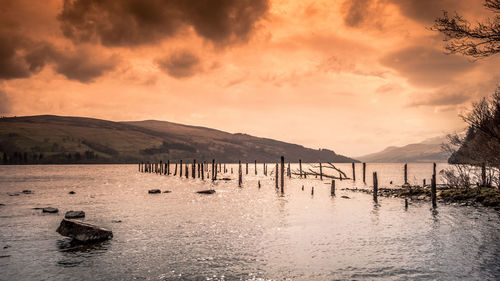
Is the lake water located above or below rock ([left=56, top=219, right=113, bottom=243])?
below

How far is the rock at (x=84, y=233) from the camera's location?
1712cm

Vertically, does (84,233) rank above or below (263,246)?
above

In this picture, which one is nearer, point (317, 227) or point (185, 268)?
point (185, 268)

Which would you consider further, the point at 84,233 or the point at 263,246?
the point at 84,233

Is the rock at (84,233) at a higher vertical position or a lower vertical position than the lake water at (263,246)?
higher

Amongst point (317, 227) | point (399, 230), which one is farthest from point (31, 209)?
point (399, 230)

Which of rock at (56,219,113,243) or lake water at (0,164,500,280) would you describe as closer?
lake water at (0,164,500,280)

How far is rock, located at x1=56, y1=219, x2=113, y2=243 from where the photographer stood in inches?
674

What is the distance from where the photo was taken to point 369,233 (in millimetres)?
Result: 19375

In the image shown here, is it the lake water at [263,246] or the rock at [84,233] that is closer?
the lake water at [263,246]

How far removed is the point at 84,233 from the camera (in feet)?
56.5

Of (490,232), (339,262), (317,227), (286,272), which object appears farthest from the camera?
(317,227)

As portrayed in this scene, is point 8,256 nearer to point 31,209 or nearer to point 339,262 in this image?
point 339,262

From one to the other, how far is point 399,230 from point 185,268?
14.3m
